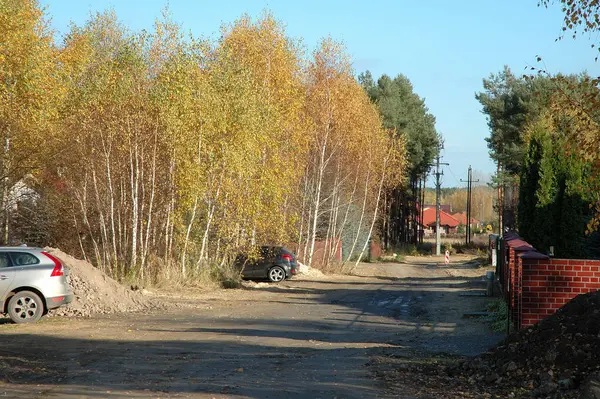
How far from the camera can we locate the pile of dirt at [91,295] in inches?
719

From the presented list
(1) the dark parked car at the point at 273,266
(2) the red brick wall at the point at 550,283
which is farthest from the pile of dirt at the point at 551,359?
(1) the dark parked car at the point at 273,266

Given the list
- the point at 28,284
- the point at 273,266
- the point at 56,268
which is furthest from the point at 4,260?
the point at 273,266

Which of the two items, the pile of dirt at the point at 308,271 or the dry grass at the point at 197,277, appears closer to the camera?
the dry grass at the point at 197,277

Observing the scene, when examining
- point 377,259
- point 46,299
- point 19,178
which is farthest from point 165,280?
point 377,259

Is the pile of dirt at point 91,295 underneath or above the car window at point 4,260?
underneath

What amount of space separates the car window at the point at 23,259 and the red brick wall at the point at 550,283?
9.84 meters

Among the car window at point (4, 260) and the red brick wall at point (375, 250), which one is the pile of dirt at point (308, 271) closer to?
the car window at point (4, 260)

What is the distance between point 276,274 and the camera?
32.6 m

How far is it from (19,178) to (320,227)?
2430cm

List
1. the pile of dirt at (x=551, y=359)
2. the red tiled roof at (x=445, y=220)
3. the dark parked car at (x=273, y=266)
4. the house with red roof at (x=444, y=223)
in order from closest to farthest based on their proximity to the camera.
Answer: the pile of dirt at (x=551, y=359)
the dark parked car at (x=273, y=266)
the red tiled roof at (x=445, y=220)
the house with red roof at (x=444, y=223)

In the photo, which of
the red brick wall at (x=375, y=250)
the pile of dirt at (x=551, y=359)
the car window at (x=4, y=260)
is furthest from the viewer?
the red brick wall at (x=375, y=250)

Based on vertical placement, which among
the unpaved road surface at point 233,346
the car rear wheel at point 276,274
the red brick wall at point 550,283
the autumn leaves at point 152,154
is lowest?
the unpaved road surface at point 233,346

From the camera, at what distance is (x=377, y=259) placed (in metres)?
63.4

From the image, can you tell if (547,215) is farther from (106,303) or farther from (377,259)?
(377,259)
